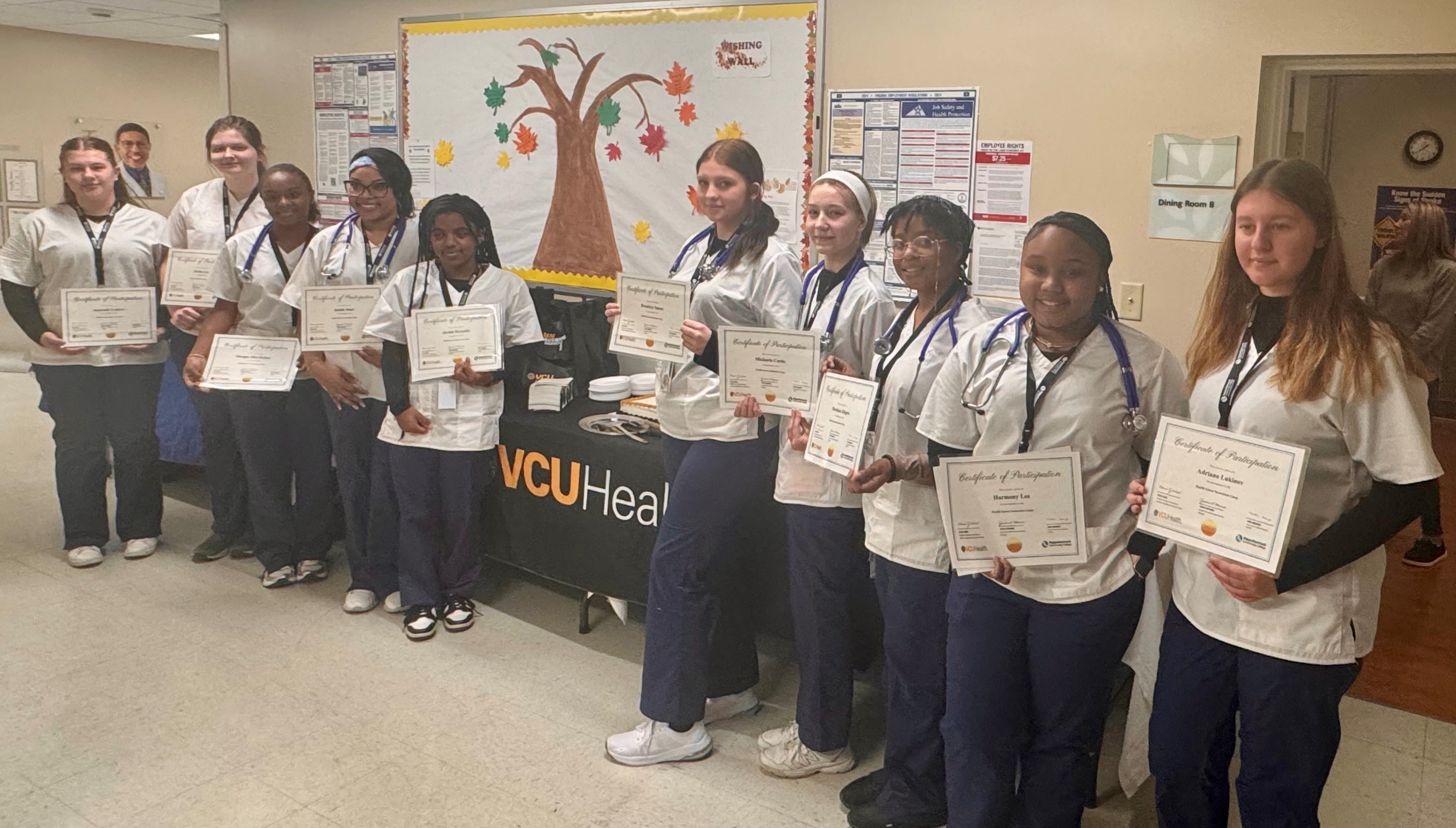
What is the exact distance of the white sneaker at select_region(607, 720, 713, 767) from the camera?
2670mm

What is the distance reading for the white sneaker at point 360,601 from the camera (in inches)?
140

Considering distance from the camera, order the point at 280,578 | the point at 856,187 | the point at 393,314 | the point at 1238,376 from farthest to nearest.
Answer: the point at 280,578 → the point at 393,314 → the point at 856,187 → the point at 1238,376

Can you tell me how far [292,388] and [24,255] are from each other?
1.07 metres

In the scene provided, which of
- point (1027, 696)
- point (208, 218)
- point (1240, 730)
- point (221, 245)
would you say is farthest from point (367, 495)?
point (1240, 730)

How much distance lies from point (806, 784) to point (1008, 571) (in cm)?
96

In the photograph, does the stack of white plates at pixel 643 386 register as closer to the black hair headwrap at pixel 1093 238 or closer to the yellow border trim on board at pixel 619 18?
the yellow border trim on board at pixel 619 18

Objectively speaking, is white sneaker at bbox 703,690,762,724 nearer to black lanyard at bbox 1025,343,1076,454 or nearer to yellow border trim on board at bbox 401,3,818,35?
black lanyard at bbox 1025,343,1076,454

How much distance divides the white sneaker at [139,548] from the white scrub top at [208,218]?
1.10m

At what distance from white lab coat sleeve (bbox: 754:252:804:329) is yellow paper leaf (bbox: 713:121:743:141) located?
118cm

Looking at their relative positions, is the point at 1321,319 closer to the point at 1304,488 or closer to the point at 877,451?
the point at 1304,488

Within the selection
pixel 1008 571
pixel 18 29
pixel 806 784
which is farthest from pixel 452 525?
pixel 18 29

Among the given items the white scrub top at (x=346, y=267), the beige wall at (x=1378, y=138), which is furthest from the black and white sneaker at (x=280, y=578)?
the beige wall at (x=1378, y=138)

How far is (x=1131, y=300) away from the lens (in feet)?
9.80

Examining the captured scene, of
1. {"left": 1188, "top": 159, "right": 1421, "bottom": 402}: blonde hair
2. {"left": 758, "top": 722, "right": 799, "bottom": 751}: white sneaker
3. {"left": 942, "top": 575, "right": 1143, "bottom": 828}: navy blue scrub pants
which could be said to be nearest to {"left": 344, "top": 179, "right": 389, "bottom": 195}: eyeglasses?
{"left": 758, "top": 722, "right": 799, "bottom": 751}: white sneaker
